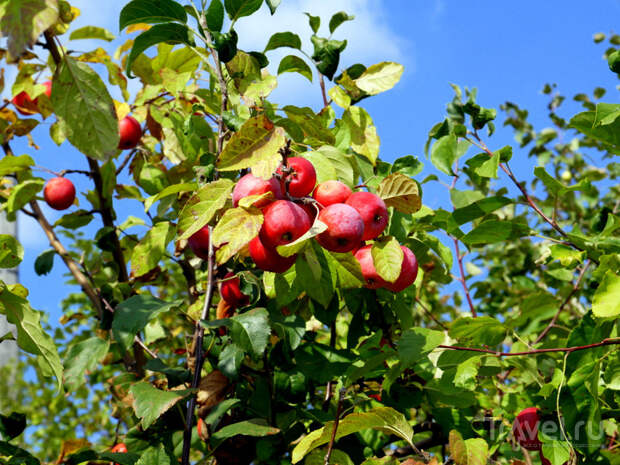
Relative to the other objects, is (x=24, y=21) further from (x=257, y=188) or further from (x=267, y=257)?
(x=267, y=257)

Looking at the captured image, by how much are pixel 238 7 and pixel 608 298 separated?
40.0 inches

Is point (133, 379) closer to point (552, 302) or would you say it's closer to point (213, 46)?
point (213, 46)

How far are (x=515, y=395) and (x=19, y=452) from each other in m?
1.23

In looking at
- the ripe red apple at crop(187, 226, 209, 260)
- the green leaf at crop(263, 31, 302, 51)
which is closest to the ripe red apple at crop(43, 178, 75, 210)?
the ripe red apple at crop(187, 226, 209, 260)

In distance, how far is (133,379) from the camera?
1.76 m

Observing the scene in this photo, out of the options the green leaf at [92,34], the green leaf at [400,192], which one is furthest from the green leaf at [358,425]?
the green leaf at [92,34]

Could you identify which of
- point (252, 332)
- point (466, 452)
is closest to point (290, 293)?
point (252, 332)

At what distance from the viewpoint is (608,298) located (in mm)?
1177

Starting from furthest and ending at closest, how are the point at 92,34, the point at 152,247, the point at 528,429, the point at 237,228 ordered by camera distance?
1. the point at 92,34
2. the point at 152,247
3. the point at 528,429
4. the point at 237,228

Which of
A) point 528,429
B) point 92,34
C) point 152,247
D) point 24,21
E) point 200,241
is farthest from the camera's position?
point 92,34

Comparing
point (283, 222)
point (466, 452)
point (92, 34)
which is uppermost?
point (92, 34)

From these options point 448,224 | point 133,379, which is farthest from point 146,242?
point 448,224

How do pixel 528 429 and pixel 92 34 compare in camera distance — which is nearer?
pixel 528 429

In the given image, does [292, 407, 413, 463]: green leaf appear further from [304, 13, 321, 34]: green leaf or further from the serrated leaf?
[304, 13, 321, 34]: green leaf
